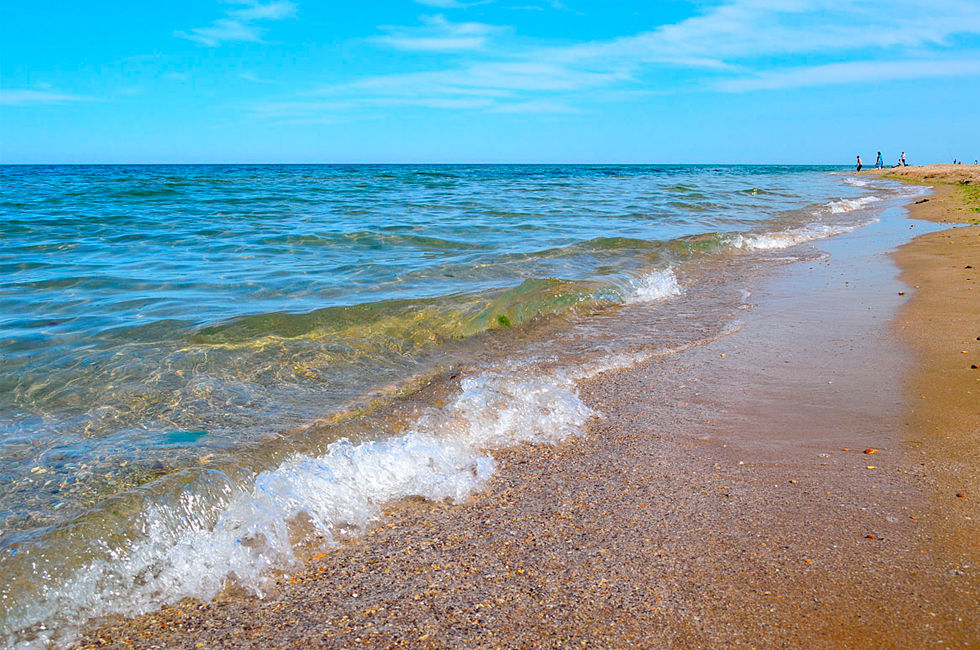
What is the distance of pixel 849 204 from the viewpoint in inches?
803

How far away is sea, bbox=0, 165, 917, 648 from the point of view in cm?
252

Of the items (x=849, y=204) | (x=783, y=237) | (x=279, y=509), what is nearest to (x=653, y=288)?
(x=279, y=509)

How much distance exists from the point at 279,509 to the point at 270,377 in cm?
194

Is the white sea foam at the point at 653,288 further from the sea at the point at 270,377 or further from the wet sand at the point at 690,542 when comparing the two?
the wet sand at the point at 690,542

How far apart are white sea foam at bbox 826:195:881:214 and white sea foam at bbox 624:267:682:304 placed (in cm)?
1286

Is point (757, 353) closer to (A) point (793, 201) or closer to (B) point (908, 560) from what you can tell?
(B) point (908, 560)

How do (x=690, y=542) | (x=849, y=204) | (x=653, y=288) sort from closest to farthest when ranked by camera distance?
(x=690, y=542), (x=653, y=288), (x=849, y=204)

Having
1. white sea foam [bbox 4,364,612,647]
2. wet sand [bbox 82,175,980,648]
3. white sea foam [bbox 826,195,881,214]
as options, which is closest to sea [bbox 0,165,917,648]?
white sea foam [bbox 4,364,612,647]

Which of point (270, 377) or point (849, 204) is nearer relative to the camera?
point (270, 377)

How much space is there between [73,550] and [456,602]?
→ 149cm

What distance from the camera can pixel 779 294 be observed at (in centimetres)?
711

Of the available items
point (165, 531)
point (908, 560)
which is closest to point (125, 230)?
point (165, 531)

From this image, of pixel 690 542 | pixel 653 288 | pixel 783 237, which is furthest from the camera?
pixel 783 237

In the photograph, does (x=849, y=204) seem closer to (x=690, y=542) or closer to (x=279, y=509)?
(x=690, y=542)
